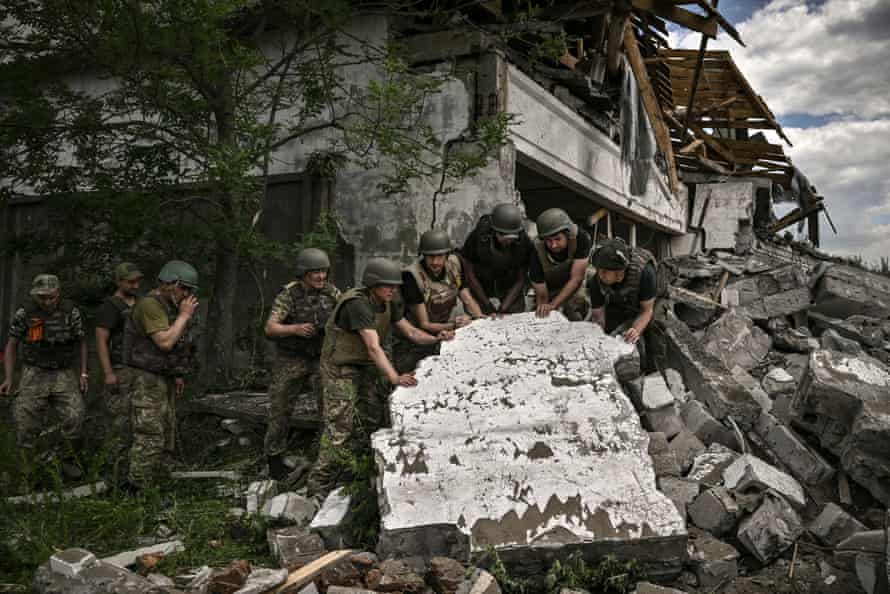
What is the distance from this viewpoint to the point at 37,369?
208 inches

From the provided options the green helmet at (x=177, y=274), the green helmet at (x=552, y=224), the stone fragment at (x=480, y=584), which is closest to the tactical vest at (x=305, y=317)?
the green helmet at (x=177, y=274)

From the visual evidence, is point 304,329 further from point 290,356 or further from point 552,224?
point 552,224

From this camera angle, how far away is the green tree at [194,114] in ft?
17.3

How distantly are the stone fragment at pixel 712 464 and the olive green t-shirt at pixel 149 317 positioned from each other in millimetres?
3475

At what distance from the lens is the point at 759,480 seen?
4.04m

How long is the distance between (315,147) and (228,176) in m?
2.00

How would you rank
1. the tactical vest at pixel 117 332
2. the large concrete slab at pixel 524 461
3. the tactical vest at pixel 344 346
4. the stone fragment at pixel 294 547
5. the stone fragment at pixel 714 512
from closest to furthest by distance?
the large concrete slab at pixel 524 461, the stone fragment at pixel 294 547, the stone fragment at pixel 714 512, the tactical vest at pixel 344 346, the tactical vest at pixel 117 332

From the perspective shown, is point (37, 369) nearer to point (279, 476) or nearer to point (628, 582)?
point (279, 476)

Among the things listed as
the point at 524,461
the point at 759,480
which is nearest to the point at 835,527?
the point at 759,480

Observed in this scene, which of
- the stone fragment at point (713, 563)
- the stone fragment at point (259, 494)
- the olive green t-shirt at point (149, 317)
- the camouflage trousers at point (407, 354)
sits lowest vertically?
the stone fragment at point (713, 563)

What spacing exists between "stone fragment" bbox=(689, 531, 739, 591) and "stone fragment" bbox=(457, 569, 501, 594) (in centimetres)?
109

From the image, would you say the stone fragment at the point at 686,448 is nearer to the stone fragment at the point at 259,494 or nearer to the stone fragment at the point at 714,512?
the stone fragment at the point at 714,512

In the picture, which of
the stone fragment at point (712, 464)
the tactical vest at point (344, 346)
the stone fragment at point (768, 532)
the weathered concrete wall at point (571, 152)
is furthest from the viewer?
the weathered concrete wall at point (571, 152)

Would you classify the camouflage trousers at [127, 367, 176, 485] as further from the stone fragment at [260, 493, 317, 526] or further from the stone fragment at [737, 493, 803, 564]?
the stone fragment at [737, 493, 803, 564]
